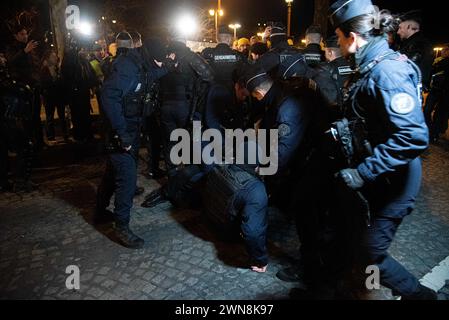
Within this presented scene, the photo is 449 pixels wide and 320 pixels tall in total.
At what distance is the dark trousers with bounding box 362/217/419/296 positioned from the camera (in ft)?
7.88

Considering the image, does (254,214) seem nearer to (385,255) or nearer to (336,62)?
(385,255)

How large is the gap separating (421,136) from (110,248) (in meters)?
3.13

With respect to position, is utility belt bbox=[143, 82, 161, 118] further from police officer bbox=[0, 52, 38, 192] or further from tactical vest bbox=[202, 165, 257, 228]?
police officer bbox=[0, 52, 38, 192]

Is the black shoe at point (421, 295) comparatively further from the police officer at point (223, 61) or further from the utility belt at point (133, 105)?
the police officer at point (223, 61)

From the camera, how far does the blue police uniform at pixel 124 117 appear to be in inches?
143

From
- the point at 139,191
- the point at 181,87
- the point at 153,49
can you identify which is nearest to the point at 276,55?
the point at 181,87

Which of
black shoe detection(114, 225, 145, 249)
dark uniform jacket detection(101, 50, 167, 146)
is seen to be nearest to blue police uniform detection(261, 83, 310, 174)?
dark uniform jacket detection(101, 50, 167, 146)

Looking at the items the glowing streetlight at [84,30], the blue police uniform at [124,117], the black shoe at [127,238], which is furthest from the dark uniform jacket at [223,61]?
the glowing streetlight at [84,30]

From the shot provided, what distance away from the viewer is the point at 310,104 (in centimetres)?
323

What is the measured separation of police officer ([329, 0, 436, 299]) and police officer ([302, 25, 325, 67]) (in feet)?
10.6

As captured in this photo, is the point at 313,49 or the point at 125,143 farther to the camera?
the point at 313,49

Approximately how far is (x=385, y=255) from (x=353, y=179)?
65 centimetres

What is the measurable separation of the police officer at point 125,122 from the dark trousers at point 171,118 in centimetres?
97

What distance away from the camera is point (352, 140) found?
97.1 inches
